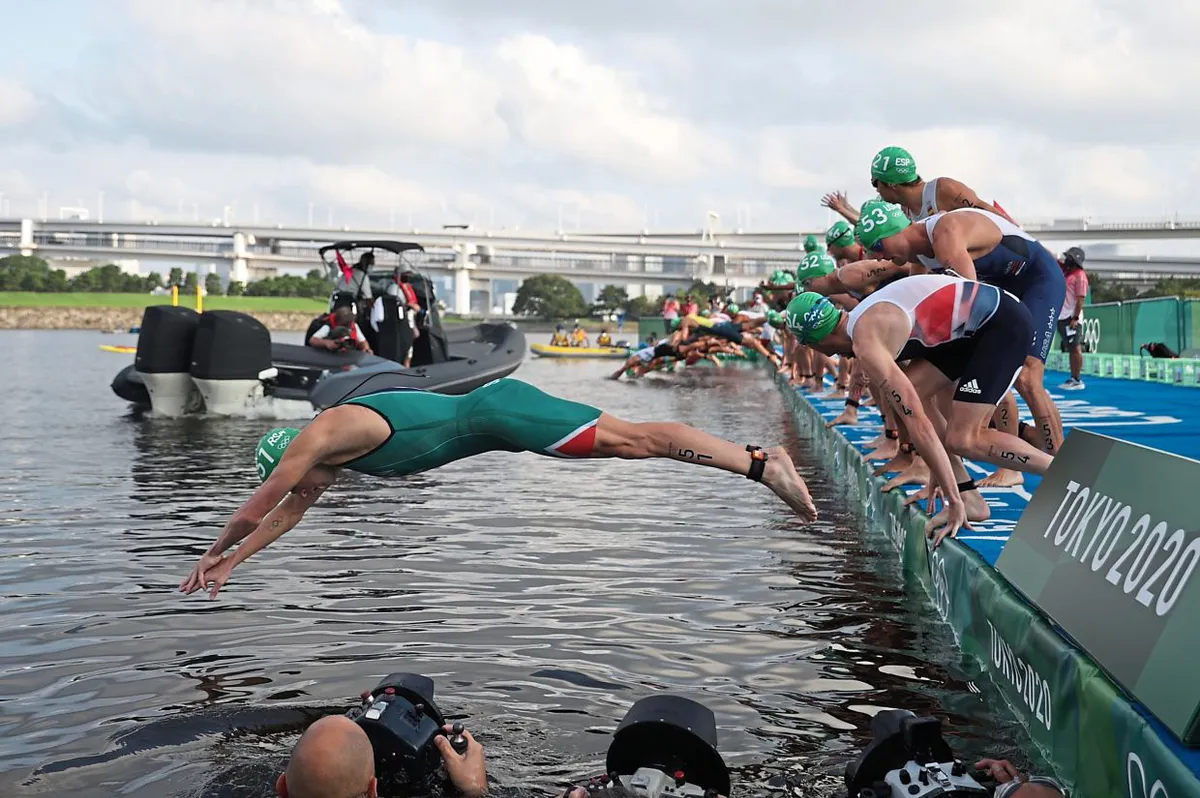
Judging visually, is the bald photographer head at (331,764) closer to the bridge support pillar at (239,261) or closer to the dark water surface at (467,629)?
the dark water surface at (467,629)

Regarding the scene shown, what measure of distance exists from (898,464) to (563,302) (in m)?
119

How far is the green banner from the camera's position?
3240mm

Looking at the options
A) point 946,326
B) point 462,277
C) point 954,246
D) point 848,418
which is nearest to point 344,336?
point 848,418

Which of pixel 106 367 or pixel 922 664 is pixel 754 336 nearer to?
pixel 106 367

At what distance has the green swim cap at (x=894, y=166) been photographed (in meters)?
7.52

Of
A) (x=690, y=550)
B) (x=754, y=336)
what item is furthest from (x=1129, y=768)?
(x=754, y=336)

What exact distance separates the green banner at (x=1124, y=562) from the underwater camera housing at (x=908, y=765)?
543 millimetres

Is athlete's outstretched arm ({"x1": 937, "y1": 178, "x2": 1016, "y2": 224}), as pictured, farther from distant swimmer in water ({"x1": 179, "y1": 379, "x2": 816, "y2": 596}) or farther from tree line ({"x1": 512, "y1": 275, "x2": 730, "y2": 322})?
tree line ({"x1": 512, "y1": 275, "x2": 730, "y2": 322})

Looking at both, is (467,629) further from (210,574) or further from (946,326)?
(946,326)

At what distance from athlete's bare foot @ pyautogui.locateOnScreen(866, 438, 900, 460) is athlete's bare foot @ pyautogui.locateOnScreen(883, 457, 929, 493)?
146cm

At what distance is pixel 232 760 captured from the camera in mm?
4289

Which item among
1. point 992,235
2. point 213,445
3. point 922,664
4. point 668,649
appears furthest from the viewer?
point 213,445

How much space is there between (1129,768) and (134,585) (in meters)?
5.65

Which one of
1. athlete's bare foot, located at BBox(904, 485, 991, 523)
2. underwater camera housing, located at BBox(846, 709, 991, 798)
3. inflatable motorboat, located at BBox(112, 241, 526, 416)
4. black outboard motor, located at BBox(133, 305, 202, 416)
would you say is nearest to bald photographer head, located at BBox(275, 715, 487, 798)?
underwater camera housing, located at BBox(846, 709, 991, 798)
